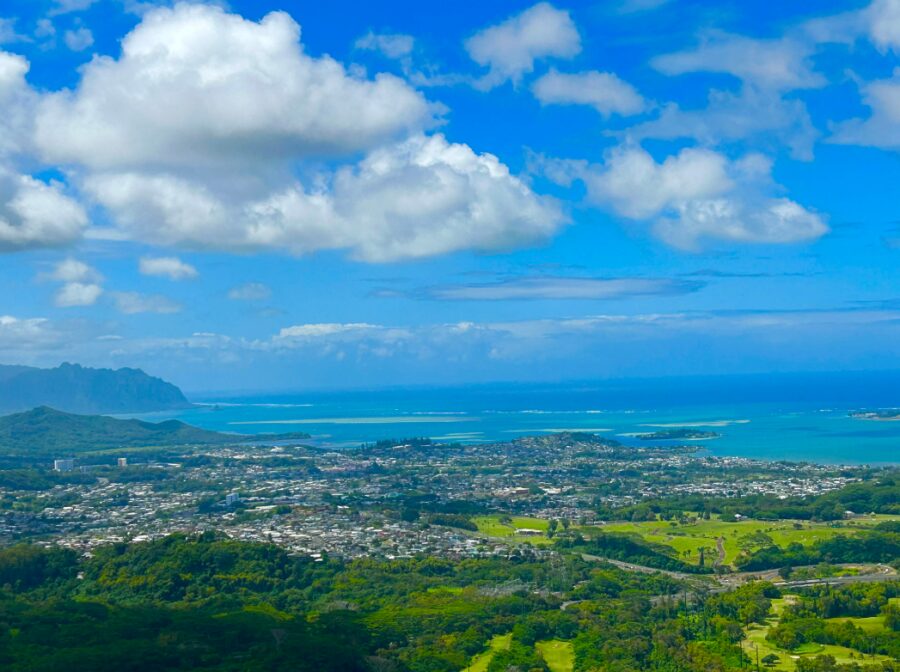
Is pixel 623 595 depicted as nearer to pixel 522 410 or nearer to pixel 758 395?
pixel 522 410

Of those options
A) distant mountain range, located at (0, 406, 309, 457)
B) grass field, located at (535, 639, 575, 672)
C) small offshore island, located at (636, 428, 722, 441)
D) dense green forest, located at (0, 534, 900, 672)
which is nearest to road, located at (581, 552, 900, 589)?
dense green forest, located at (0, 534, 900, 672)

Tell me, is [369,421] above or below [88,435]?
above

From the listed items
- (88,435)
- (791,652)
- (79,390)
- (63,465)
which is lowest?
(791,652)

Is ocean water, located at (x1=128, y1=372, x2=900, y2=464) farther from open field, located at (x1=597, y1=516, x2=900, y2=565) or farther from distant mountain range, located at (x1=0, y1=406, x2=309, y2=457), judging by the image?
open field, located at (x1=597, y1=516, x2=900, y2=565)

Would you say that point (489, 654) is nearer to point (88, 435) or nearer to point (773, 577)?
point (773, 577)

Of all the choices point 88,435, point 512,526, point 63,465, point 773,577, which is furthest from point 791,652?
point 88,435

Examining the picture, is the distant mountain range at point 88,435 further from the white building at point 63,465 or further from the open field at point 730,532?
the open field at point 730,532

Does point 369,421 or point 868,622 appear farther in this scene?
point 369,421
